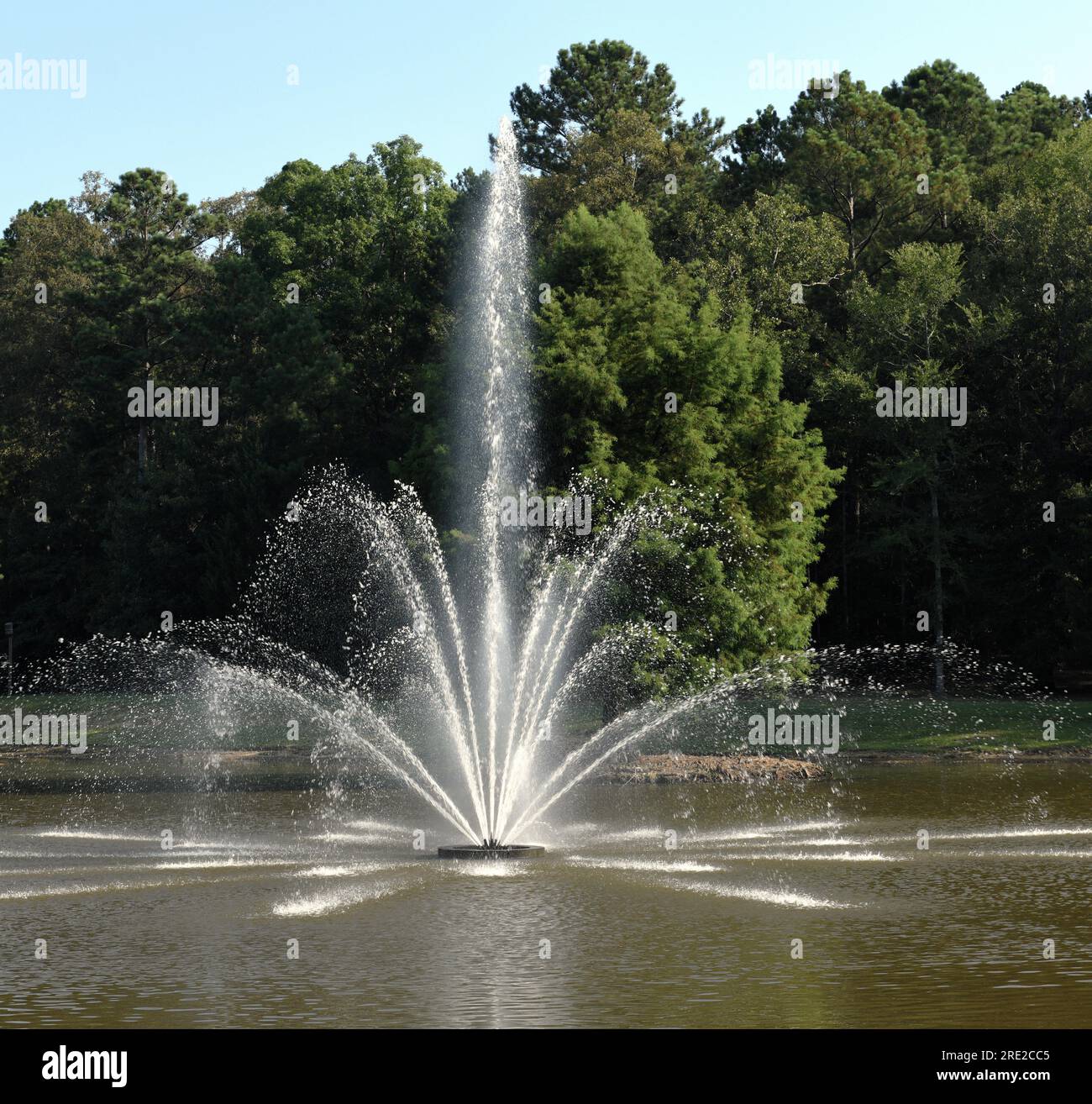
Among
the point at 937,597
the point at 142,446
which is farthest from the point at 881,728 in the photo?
the point at 142,446

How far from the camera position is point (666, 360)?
49.2 m

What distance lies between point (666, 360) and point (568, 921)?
3041 cm

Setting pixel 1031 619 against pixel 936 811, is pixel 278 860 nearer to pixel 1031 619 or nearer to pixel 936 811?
pixel 936 811

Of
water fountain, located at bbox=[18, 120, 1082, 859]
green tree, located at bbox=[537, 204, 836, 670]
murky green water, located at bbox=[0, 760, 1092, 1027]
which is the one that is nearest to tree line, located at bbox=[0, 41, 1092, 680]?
green tree, located at bbox=[537, 204, 836, 670]

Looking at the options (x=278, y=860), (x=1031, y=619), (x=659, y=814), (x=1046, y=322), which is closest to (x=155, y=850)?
(x=278, y=860)

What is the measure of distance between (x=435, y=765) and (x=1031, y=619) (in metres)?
27.2

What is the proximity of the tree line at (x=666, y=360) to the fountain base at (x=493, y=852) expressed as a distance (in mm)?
17896

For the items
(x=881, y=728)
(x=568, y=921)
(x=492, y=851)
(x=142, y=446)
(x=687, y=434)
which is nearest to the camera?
(x=568, y=921)

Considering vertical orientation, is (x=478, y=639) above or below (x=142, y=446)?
below

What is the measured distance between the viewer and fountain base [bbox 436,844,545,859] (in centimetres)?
2658

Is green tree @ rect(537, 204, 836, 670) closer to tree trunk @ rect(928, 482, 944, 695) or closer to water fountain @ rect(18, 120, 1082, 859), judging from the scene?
water fountain @ rect(18, 120, 1082, 859)

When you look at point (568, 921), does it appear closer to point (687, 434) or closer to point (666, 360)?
point (687, 434)

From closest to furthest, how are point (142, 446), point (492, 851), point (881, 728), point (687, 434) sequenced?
point (492, 851)
point (687, 434)
point (881, 728)
point (142, 446)

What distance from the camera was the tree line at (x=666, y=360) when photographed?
49250mm
